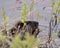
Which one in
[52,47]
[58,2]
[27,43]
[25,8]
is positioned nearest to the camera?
[27,43]

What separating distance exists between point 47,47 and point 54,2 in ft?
1.44

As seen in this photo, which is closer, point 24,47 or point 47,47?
point 24,47

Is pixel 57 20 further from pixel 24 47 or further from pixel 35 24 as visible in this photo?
pixel 24 47

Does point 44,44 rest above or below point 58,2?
below

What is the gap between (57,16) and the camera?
7.17ft

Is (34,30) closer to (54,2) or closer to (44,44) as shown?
(44,44)

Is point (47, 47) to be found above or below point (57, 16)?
below

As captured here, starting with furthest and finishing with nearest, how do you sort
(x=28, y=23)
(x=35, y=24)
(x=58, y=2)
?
1. (x=35, y=24)
2. (x=28, y=23)
3. (x=58, y=2)

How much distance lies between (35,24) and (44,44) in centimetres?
34

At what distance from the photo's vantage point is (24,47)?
1.00 meters

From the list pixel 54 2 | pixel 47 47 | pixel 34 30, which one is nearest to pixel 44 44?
pixel 47 47

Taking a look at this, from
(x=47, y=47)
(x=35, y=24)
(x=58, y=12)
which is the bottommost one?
(x=47, y=47)

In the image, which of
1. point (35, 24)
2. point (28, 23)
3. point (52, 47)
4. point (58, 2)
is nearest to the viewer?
point (58, 2)

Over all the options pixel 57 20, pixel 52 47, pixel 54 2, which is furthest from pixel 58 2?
pixel 52 47
